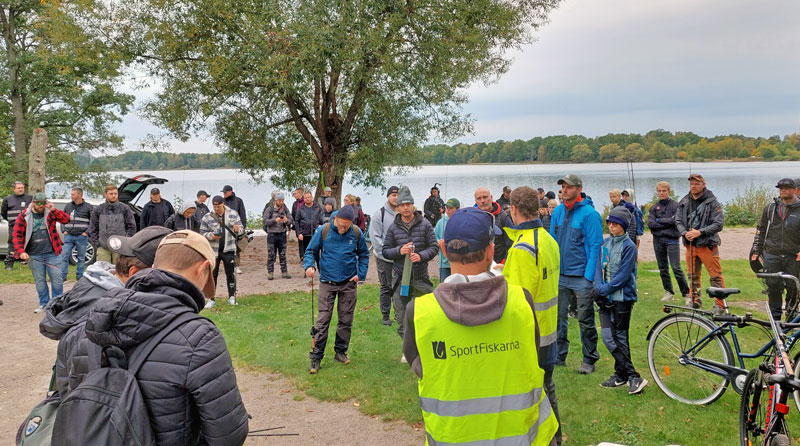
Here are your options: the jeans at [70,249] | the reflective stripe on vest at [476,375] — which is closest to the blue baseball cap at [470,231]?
the reflective stripe on vest at [476,375]

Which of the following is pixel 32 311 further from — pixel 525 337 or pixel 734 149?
pixel 734 149

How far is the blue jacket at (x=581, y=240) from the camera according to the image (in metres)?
5.63

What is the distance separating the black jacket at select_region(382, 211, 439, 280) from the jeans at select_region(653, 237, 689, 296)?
15.8ft

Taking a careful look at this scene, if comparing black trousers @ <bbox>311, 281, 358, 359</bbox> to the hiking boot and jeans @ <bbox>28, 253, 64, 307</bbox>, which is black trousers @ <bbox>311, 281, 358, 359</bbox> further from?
jeans @ <bbox>28, 253, 64, 307</bbox>

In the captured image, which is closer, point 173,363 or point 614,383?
point 173,363

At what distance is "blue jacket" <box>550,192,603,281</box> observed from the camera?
5.63 metres

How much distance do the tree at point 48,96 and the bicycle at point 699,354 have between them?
17.9m

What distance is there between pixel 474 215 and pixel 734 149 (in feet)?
95.5

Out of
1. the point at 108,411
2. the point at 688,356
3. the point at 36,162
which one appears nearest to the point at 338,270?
the point at 688,356

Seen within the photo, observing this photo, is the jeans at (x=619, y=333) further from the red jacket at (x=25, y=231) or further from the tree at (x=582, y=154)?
the tree at (x=582, y=154)

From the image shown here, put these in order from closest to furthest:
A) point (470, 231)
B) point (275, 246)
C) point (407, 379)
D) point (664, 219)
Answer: point (470, 231) → point (407, 379) → point (664, 219) → point (275, 246)

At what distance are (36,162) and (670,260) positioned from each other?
15.0 meters

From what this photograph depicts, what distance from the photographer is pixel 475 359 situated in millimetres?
2207

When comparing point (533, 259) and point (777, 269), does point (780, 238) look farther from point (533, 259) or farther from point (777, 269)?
point (533, 259)
